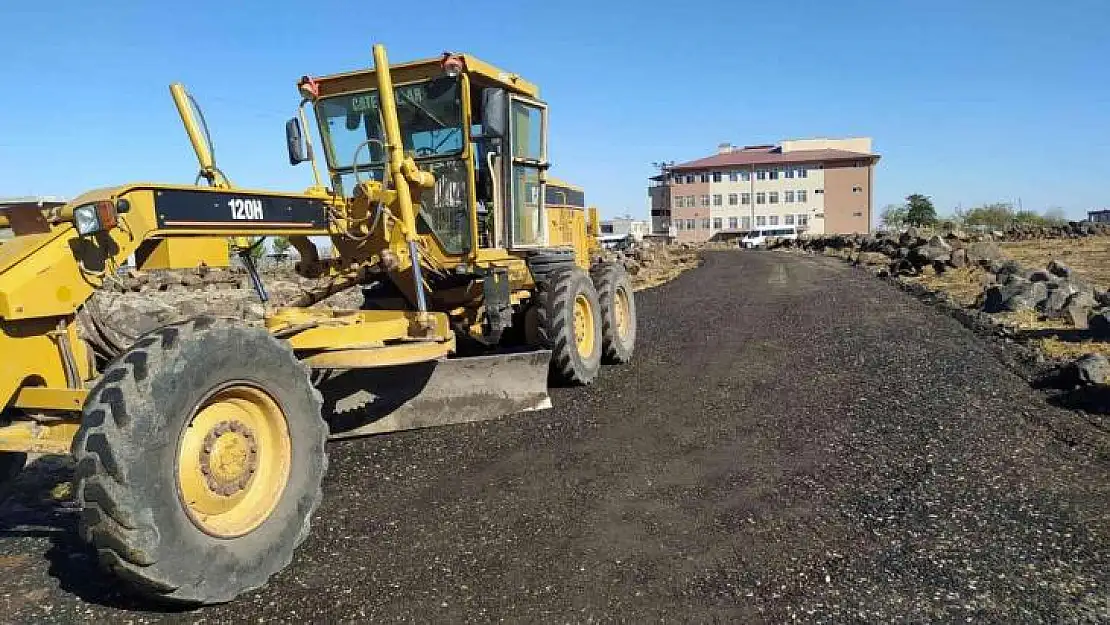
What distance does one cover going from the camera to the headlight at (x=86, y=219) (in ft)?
12.5

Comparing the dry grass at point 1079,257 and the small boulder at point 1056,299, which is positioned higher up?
the small boulder at point 1056,299

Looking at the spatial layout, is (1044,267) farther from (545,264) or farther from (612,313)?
(545,264)

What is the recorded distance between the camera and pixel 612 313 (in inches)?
366

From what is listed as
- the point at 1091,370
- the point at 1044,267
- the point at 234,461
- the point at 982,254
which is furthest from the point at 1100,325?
the point at 982,254

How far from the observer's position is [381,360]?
5.34 m

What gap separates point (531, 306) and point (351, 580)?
16.0ft

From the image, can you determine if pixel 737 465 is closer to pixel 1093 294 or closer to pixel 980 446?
pixel 980 446

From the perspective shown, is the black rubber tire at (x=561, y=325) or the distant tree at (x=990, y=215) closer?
the black rubber tire at (x=561, y=325)

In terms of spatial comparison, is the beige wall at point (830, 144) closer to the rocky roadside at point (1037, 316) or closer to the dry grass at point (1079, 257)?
the dry grass at point (1079, 257)

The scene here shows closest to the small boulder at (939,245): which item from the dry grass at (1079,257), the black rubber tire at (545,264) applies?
the dry grass at (1079,257)

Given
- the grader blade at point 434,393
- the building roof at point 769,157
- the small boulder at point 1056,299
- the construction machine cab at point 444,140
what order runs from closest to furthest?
the grader blade at point 434,393, the construction machine cab at point 444,140, the small boulder at point 1056,299, the building roof at point 769,157

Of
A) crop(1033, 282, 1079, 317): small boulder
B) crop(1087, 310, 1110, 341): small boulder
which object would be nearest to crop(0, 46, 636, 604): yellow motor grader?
crop(1087, 310, 1110, 341): small boulder

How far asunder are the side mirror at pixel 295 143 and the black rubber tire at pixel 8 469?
3687 mm

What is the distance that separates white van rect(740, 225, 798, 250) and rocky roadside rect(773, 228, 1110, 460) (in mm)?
41800
